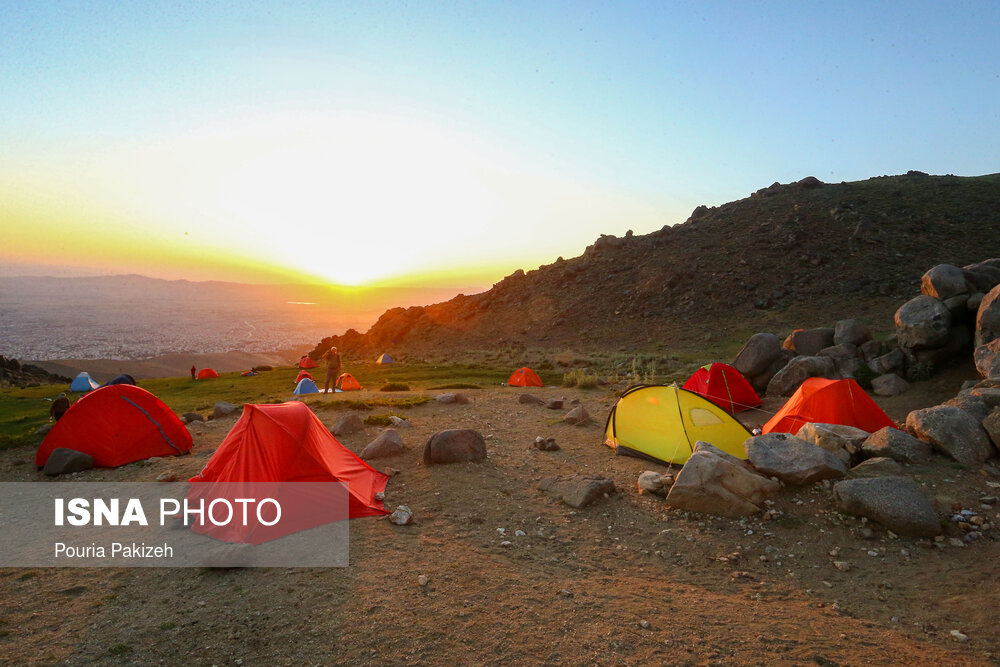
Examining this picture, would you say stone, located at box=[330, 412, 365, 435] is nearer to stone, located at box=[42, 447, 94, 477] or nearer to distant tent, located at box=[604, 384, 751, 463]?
stone, located at box=[42, 447, 94, 477]

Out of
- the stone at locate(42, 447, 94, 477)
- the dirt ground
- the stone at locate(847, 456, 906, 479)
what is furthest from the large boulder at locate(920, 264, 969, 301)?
the stone at locate(42, 447, 94, 477)

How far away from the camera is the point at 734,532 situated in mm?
8000

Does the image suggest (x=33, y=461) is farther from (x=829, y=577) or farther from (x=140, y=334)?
(x=140, y=334)

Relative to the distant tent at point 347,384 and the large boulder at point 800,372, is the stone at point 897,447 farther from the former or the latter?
the distant tent at point 347,384

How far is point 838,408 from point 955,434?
2748mm

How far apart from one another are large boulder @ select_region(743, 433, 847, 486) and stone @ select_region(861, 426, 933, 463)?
0.95 metres

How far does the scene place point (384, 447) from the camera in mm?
11805

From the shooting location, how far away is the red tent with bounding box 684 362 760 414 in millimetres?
18328

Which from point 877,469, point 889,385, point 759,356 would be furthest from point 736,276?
point 877,469

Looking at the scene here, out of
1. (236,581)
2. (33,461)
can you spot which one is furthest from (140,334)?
(236,581)

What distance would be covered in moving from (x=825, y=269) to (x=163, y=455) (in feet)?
162

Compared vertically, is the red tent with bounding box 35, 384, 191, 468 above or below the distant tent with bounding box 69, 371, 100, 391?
above

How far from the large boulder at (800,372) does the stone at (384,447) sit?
47.0 ft

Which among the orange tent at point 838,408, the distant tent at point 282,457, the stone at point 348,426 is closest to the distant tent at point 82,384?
the stone at point 348,426
